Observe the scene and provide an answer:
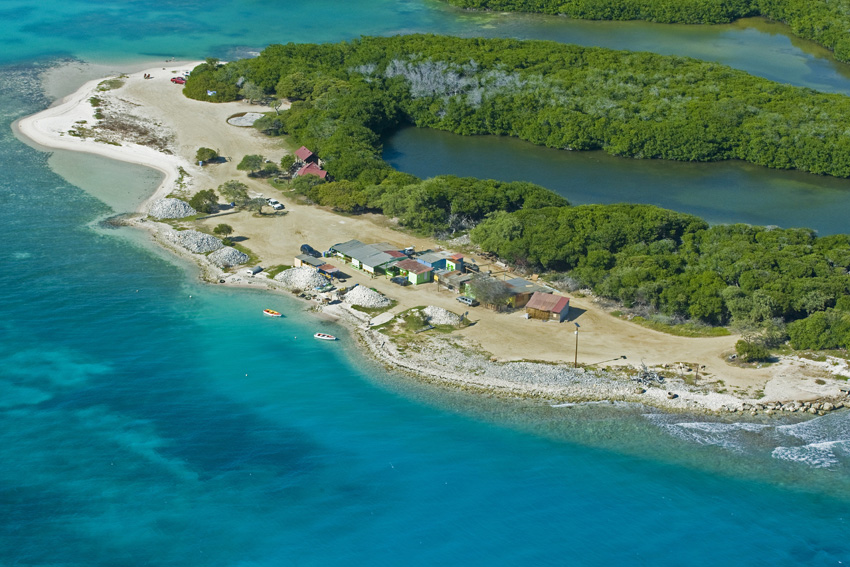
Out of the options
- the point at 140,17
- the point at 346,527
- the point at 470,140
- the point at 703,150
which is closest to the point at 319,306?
the point at 346,527

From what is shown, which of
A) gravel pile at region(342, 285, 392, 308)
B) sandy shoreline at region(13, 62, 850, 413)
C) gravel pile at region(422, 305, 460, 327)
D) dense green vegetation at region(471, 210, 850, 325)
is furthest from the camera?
gravel pile at region(342, 285, 392, 308)

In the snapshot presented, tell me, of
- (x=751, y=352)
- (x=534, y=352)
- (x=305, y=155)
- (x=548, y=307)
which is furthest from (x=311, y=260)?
(x=751, y=352)

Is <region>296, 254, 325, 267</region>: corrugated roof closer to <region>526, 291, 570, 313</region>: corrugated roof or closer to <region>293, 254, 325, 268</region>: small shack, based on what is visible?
<region>293, 254, 325, 268</region>: small shack

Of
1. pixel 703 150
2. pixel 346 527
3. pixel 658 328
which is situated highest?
pixel 703 150

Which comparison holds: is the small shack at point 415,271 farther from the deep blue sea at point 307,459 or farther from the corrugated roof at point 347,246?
the deep blue sea at point 307,459

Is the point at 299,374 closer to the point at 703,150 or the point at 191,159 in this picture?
the point at 191,159

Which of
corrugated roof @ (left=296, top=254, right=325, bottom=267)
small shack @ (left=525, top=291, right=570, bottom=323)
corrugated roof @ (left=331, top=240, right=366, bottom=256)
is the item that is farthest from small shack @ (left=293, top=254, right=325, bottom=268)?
small shack @ (left=525, top=291, right=570, bottom=323)
